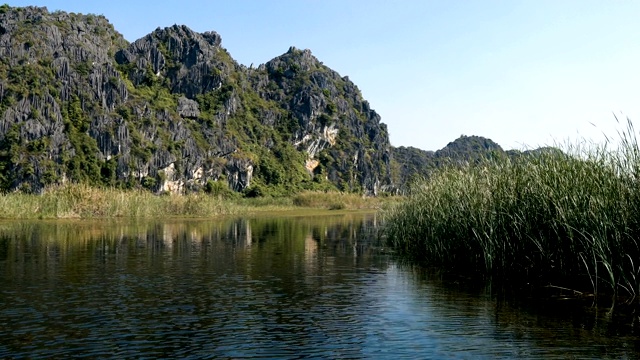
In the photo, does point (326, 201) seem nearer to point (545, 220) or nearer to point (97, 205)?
point (97, 205)

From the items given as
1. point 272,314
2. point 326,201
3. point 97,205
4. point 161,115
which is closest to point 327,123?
point 161,115

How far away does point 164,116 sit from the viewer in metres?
120

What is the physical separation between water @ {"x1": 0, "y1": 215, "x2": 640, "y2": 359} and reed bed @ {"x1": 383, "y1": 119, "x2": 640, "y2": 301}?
1180 millimetres

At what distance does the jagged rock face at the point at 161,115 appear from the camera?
9756 centimetres

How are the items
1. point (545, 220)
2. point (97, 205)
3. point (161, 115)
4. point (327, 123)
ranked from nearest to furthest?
point (545, 220) → point (97, 205) → point (161, 115) → point (327, 123)

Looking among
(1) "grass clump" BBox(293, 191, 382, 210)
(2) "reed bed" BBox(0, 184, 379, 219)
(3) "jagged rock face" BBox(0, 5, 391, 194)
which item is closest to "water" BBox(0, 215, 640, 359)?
(2) "reed bed" BBox(0, 184, 379, 219)

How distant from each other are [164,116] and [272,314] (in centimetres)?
11095

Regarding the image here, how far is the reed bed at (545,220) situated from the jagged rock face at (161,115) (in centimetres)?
8223

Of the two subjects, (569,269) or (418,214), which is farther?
(418,214)

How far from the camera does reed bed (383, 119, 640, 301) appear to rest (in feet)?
41.8

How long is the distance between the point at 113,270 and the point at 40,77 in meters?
94.4

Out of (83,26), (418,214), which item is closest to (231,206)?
(418,214)

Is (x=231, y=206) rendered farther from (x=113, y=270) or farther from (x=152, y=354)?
(x=152, y=354)

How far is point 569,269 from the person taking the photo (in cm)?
1509
